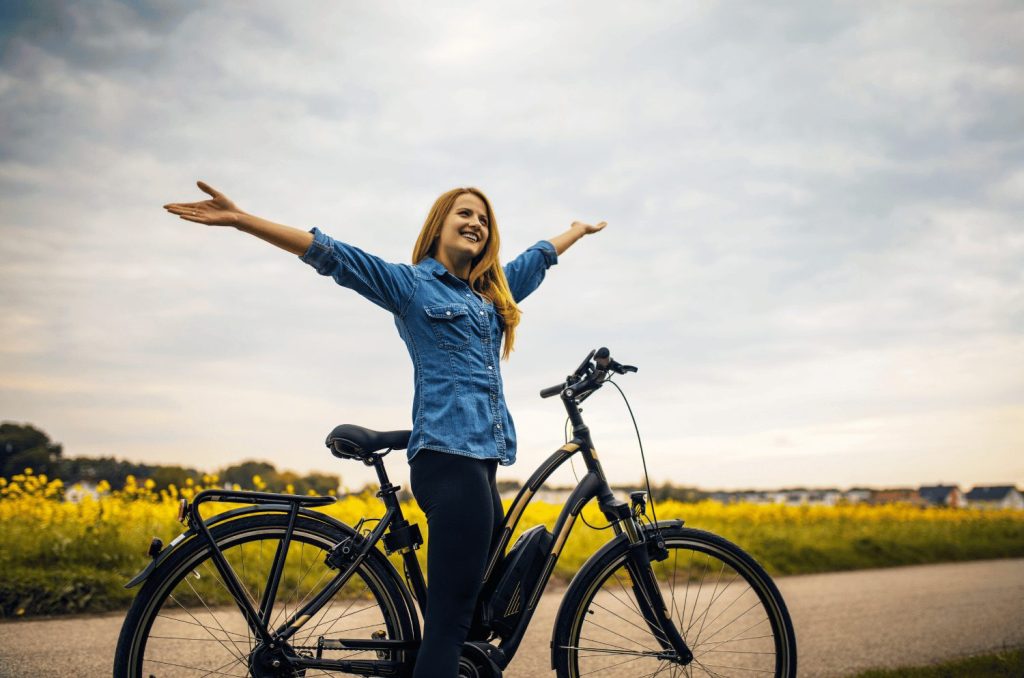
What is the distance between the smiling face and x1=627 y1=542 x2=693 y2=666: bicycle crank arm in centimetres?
134

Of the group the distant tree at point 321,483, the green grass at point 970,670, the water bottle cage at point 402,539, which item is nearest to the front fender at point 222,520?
the water bottle cage at point 402,539

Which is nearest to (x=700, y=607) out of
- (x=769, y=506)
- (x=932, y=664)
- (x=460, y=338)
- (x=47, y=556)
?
(x=932, y=664)

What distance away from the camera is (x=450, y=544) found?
270 cm

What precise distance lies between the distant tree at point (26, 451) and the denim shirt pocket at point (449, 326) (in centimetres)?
729

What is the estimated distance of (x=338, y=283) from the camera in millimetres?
2750

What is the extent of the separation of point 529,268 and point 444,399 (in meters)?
1.04

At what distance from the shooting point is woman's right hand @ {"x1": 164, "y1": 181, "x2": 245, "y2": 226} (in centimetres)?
250

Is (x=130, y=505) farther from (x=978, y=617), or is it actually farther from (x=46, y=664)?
(x=978, y=617)

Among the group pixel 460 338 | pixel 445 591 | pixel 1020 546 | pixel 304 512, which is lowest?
pixel 1020 546

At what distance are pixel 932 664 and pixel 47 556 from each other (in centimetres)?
635

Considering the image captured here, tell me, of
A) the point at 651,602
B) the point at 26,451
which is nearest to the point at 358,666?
the point at 651,602

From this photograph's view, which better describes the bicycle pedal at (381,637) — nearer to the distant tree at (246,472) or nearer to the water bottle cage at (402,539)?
the water bottle cage at (402,539)

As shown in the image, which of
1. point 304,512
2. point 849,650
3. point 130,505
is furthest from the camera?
point 130,505

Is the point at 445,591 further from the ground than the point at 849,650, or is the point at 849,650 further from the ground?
the point at 445,591
